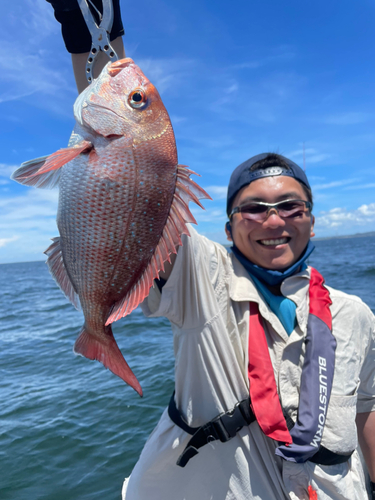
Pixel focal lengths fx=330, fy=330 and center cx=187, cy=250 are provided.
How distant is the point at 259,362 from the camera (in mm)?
1709

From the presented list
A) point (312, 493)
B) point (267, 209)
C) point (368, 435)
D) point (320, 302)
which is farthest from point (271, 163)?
point (368, 435)

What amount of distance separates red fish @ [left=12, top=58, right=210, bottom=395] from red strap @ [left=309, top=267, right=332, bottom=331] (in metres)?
1.20

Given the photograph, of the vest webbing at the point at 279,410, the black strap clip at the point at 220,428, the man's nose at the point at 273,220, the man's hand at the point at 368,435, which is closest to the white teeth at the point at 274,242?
the man's nose at the point at 273,220

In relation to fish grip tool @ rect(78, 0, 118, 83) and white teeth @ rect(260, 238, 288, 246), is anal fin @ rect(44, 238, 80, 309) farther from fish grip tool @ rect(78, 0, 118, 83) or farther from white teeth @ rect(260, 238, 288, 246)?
white teeth @ rect(260, 238, 288, 246)

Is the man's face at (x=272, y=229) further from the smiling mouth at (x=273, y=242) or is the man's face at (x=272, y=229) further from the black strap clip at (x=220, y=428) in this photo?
the black strap clip at (x=220, y=428)

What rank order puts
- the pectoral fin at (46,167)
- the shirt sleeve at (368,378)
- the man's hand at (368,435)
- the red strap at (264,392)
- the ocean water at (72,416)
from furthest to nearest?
the ocean water at (72,416)
the man's hand at (368,435)
the shirt sleeve at (368,378)
the red strap at (264,392)
the pectoral fin at (46,167)

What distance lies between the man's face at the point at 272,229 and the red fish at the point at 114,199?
85cm

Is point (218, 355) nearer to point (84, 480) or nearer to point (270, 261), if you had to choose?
point (270, 261)

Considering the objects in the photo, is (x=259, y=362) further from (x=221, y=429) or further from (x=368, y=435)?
(x=368, y=435)

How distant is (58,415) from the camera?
5164 millimetres

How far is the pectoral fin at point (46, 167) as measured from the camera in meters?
1.06

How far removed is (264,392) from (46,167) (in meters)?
1.44

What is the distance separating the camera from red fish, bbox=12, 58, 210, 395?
3.65 ft

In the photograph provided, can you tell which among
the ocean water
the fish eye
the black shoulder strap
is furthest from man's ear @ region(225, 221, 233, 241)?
the ocean water
